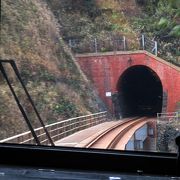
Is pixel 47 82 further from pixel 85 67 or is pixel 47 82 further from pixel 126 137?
pixel 126 137

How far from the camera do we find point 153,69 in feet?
5.48

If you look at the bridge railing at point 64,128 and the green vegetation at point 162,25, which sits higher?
the green vegetation at point 162,25

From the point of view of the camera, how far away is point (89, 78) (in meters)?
1.47

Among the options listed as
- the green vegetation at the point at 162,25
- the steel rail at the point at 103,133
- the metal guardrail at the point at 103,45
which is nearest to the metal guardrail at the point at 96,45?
the metal guardrail at the point at 103,45

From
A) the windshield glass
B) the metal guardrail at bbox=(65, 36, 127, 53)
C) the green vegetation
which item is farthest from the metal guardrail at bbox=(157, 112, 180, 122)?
the metal guardrail at bbox=(65, 36, 127, 53)

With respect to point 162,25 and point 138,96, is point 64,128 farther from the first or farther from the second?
point 162,25

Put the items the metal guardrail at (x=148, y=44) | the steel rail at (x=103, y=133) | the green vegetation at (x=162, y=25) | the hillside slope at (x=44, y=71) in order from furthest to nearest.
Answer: the hillside slope at (x=44, y=71) < the metal guardrail at (x=148, y=44) < the steel rail at (x=103, y=133) < the green vegetation at (x=162, y=25)

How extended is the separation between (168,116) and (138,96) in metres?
0.24

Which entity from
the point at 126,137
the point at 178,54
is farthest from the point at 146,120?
the point at 178,54

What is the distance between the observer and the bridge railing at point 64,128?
45.8 inches

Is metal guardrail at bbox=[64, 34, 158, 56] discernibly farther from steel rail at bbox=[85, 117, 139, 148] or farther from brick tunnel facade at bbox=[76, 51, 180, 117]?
steel rail at bbox=[85, 117, 139, 148]

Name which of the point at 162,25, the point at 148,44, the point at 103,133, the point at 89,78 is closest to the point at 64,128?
the point at 103,133

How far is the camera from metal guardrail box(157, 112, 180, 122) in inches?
43.4

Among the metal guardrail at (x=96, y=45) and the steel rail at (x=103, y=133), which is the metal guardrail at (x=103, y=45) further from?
the steel rail at (x=103, y=133)
